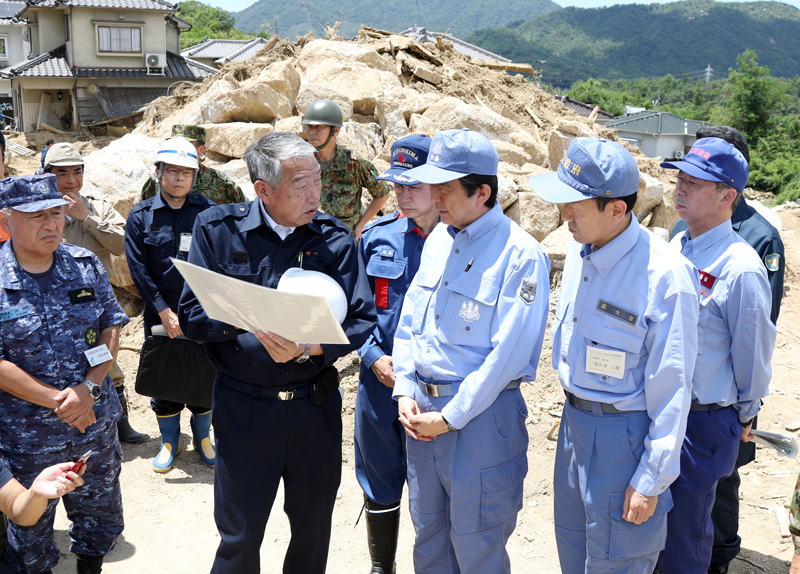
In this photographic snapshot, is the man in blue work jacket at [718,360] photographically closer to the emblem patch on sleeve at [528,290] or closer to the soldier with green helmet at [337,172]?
the emblem patch on sleeve at [528,290]

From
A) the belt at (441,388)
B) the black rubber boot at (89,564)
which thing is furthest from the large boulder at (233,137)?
the belt at (441,388)

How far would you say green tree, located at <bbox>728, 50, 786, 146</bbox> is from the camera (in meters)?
30.1

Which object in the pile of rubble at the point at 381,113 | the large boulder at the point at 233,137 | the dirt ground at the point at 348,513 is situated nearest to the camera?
the dirt ground at the point at 348,513

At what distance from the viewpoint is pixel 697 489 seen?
2506 millimetres

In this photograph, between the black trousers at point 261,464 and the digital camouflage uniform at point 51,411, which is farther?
the digital camouflage uniform at point 51,411


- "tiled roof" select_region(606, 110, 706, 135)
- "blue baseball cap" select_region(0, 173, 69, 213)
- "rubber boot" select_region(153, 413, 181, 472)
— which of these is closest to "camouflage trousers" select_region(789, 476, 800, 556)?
"blue baseball cap" select_region(0, 173, 69, 213)

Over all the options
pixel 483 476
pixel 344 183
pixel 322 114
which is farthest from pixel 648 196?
pixel 483 476

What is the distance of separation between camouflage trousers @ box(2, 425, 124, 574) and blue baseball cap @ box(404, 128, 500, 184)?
6.76ft

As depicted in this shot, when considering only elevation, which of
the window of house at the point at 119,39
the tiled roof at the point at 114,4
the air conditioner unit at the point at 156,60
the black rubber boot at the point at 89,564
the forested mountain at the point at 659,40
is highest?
the forested mountain at the point at 659,40

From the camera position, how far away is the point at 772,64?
490ft

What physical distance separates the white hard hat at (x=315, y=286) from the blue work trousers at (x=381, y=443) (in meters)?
0.76

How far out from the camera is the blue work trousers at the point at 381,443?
3049 mm

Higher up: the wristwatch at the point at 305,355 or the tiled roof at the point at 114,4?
the tiled roof at the point at 114,4

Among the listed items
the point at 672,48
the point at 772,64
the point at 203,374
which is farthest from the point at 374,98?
the point at 672,48
